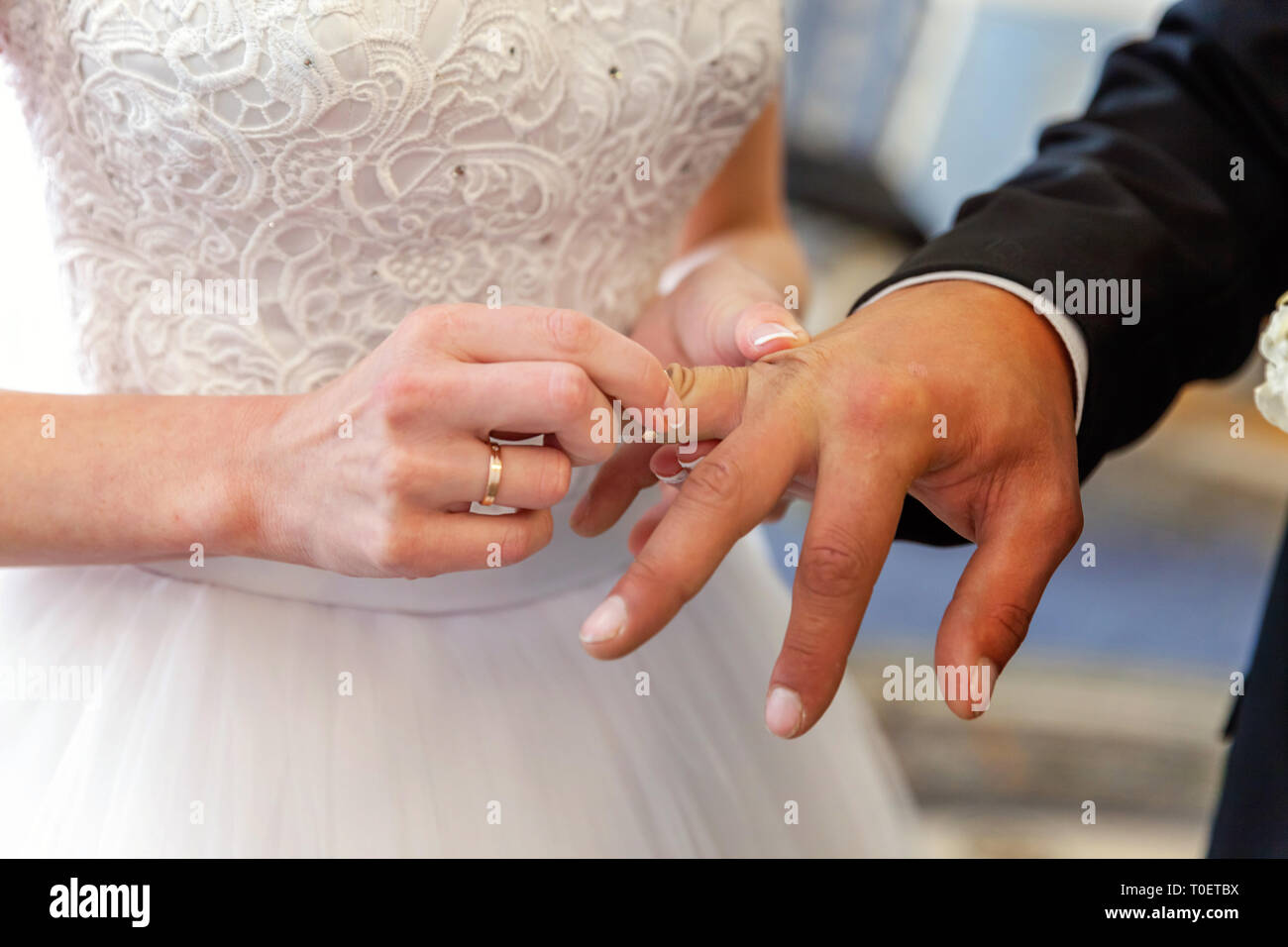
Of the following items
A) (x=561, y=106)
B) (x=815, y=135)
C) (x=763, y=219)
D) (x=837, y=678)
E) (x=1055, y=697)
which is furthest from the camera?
(x=815, y=135)

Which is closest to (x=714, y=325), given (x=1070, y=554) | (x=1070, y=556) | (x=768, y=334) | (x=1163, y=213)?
(x=768, y=334)

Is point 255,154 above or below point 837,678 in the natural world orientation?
above

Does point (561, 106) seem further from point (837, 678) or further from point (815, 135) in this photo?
point (815, 135)

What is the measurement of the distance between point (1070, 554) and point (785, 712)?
2.06 m

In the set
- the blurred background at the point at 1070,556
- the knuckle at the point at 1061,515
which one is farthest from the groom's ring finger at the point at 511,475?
the blurred background at the point at 1070,556

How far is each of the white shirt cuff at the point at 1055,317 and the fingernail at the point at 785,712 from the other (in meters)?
0.34

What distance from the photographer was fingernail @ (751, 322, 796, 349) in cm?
76

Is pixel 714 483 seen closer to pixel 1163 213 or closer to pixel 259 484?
pixel 259 484

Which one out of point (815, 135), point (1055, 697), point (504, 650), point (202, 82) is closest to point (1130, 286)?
point (504, 650)

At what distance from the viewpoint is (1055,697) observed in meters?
2.20

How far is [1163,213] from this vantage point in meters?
0.86

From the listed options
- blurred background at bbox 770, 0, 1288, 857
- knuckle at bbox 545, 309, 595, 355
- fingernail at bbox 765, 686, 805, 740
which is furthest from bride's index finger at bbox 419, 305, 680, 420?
blurred background at bbox 770, 0, 1288, 857

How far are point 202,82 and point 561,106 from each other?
9.6 inches
